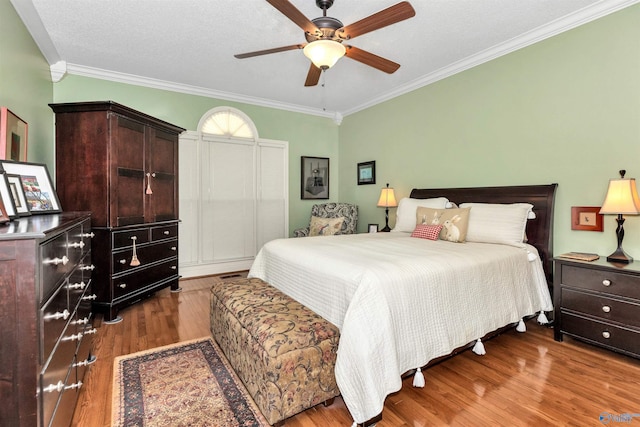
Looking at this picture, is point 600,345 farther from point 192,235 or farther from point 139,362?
point 192,235

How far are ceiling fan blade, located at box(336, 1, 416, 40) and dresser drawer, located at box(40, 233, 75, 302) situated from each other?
79.0 inches

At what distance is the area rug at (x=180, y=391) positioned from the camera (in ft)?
5.45

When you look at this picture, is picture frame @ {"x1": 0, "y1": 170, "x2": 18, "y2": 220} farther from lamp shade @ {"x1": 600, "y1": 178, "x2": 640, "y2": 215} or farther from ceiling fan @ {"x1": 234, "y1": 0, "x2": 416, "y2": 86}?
lamp shade @ {"x1": 600, "y1": 178, "x2": 640, "y2": 215}

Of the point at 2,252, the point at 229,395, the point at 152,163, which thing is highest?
the point at 152,163

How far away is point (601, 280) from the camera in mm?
2277

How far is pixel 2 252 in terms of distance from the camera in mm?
977

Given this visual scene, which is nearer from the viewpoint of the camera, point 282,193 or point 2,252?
point 2,252

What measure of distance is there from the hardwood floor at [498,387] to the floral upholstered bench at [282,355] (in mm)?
173

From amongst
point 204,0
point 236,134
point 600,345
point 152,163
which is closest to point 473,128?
point 600,345

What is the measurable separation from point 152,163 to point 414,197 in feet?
10.4

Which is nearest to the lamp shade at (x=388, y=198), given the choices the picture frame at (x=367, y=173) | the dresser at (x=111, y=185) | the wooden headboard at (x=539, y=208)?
the picture frame at (x=367, y=173)

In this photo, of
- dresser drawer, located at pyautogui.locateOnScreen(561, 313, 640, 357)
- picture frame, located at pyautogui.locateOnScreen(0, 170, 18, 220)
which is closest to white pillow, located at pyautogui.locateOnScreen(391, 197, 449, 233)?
dresser drawer, located at pyautogui.locateOnScreen(561, 313, 640, 357)

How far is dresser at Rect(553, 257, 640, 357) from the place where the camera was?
2.14m

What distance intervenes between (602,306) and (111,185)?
4.17 metres
